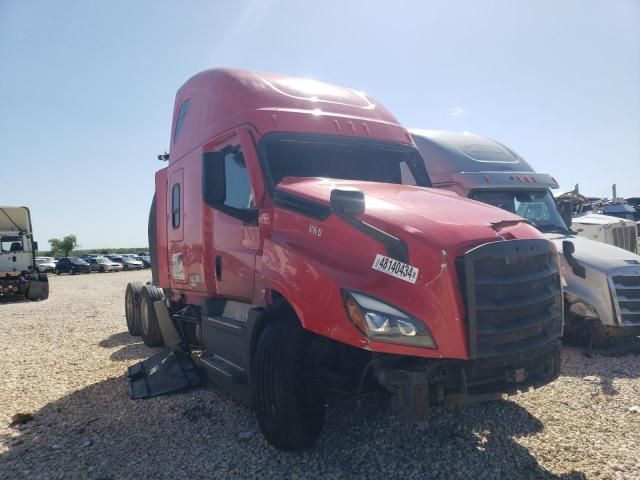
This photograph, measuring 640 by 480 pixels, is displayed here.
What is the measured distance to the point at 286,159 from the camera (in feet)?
14.1

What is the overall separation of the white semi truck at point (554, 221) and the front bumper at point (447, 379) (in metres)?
2.98

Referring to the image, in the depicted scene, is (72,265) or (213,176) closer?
(213,176)

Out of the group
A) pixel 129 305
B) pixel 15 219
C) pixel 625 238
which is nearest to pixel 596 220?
pixel 625 238

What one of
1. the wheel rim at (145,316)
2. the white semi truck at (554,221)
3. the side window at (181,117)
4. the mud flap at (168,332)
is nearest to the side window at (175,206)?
the side window at (181,117)

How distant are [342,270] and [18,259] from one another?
1863cm

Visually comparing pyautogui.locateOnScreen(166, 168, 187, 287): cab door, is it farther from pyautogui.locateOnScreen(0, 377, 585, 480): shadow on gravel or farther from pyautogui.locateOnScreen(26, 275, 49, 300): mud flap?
pyautogui.locateOnScreen(26, 275, 49, 300): mud flap

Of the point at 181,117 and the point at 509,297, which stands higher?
the point at 181,117

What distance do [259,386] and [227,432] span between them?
Answer: 0.98 meters

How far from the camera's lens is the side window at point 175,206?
241 inches

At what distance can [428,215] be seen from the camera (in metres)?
3.38

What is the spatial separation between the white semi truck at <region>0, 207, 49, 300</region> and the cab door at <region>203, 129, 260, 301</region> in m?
16.0

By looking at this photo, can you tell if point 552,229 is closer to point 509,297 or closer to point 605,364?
point 605,364

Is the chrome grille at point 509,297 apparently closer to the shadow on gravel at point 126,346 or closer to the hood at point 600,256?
the hood at point 600,256

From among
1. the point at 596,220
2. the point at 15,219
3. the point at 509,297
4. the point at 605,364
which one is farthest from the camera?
the point at 15,219
